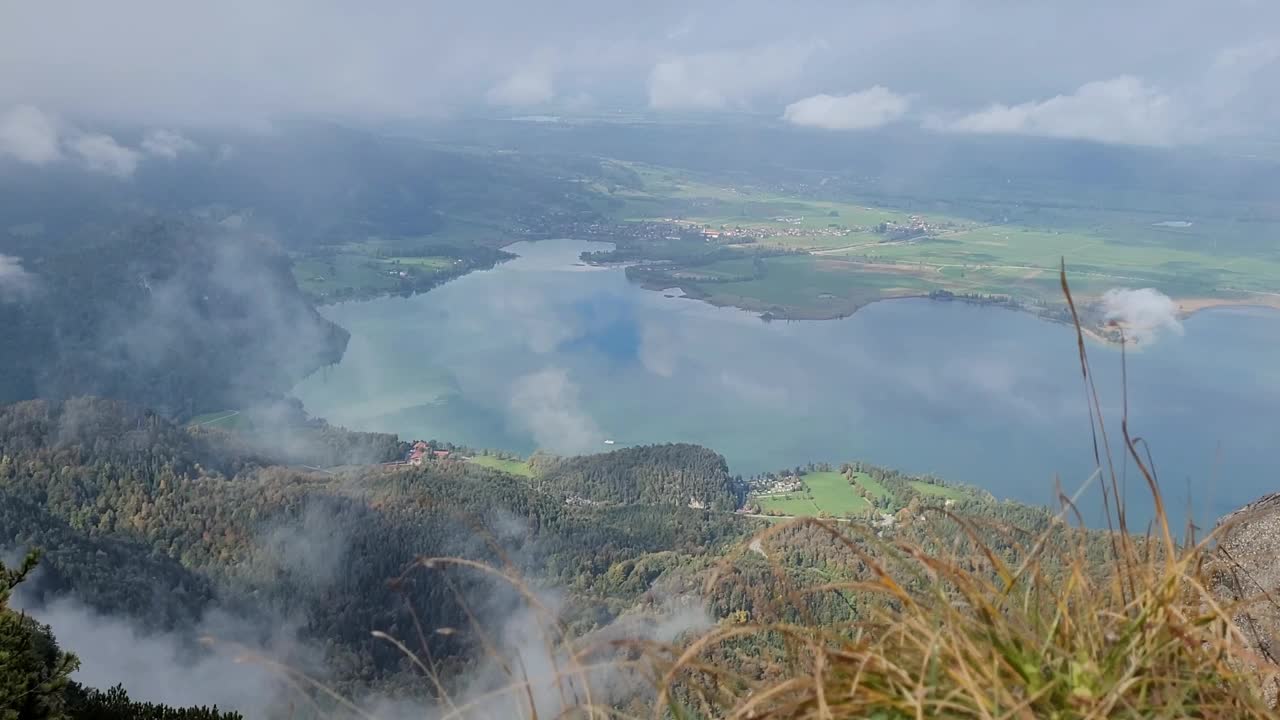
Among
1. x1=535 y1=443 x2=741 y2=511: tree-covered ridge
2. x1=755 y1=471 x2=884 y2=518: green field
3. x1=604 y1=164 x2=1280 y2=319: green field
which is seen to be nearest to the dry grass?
x1=755 y1=471 x2=884 y2=518: green field

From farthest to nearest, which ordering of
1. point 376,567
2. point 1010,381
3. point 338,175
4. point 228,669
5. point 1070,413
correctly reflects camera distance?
point 338,175 < point 1010,381 < point 1070,413 < point 376,567 < point 228,669

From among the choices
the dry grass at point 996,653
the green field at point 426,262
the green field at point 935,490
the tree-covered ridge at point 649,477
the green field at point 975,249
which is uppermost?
the dry grass at point 996,653

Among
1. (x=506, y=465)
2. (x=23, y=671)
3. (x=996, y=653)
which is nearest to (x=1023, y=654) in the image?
(x=996, y=653)

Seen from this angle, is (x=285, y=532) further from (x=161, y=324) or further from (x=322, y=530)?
(x=161, y=324)

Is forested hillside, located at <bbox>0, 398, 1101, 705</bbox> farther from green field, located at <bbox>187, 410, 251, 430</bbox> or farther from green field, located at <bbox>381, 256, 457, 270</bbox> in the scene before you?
green field, located at <bbox>381, 256, 457, 270</bbox>

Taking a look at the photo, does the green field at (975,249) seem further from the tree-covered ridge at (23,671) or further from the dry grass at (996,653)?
the dry grass at (996,653)

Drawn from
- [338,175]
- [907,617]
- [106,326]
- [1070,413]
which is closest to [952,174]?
[338,175]

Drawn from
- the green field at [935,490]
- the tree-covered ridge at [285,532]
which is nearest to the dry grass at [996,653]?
the tree-covered ridge at [285,532]

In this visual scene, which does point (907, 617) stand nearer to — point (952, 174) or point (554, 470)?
point (554, 470)
